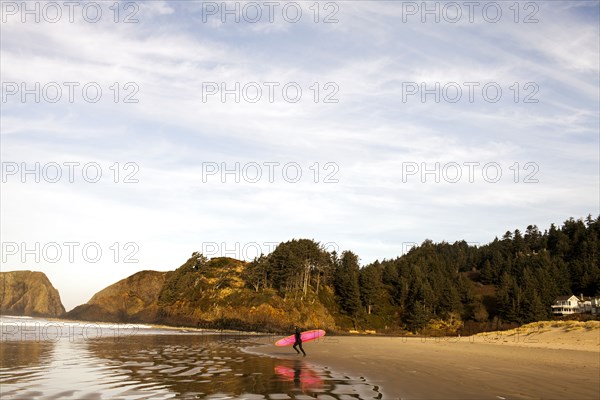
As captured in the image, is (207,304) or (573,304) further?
(573,304)

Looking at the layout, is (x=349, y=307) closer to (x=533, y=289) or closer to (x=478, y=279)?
(x=533, y=289)

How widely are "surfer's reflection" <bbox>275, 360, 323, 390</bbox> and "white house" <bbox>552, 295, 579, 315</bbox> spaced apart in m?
123

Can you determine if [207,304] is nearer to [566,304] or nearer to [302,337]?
[302,337]

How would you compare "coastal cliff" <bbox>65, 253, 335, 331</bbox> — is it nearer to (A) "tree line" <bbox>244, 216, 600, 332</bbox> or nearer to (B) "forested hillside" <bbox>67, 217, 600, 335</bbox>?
(B) "forested hillside" <bbox>67, 217, 600, 335</bbox>

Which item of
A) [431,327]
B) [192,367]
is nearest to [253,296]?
[431,327]

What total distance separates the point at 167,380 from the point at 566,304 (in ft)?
444

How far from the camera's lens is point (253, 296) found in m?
113

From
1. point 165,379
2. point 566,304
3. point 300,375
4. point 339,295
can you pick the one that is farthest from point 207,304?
point 165,379

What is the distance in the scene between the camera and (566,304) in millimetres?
124750

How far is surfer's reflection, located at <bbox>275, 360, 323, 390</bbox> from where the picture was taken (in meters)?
17.3

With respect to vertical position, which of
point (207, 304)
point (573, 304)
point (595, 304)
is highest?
point (207, 304)

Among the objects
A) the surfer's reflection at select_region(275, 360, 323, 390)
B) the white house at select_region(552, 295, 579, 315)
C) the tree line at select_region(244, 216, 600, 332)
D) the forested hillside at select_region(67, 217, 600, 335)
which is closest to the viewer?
the surfer's reflection at select_region(275, 360, 323, 390)

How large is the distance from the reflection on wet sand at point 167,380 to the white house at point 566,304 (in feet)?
410

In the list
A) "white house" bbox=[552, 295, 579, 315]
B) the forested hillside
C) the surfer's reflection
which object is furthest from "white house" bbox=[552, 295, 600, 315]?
the surfer's reflection
